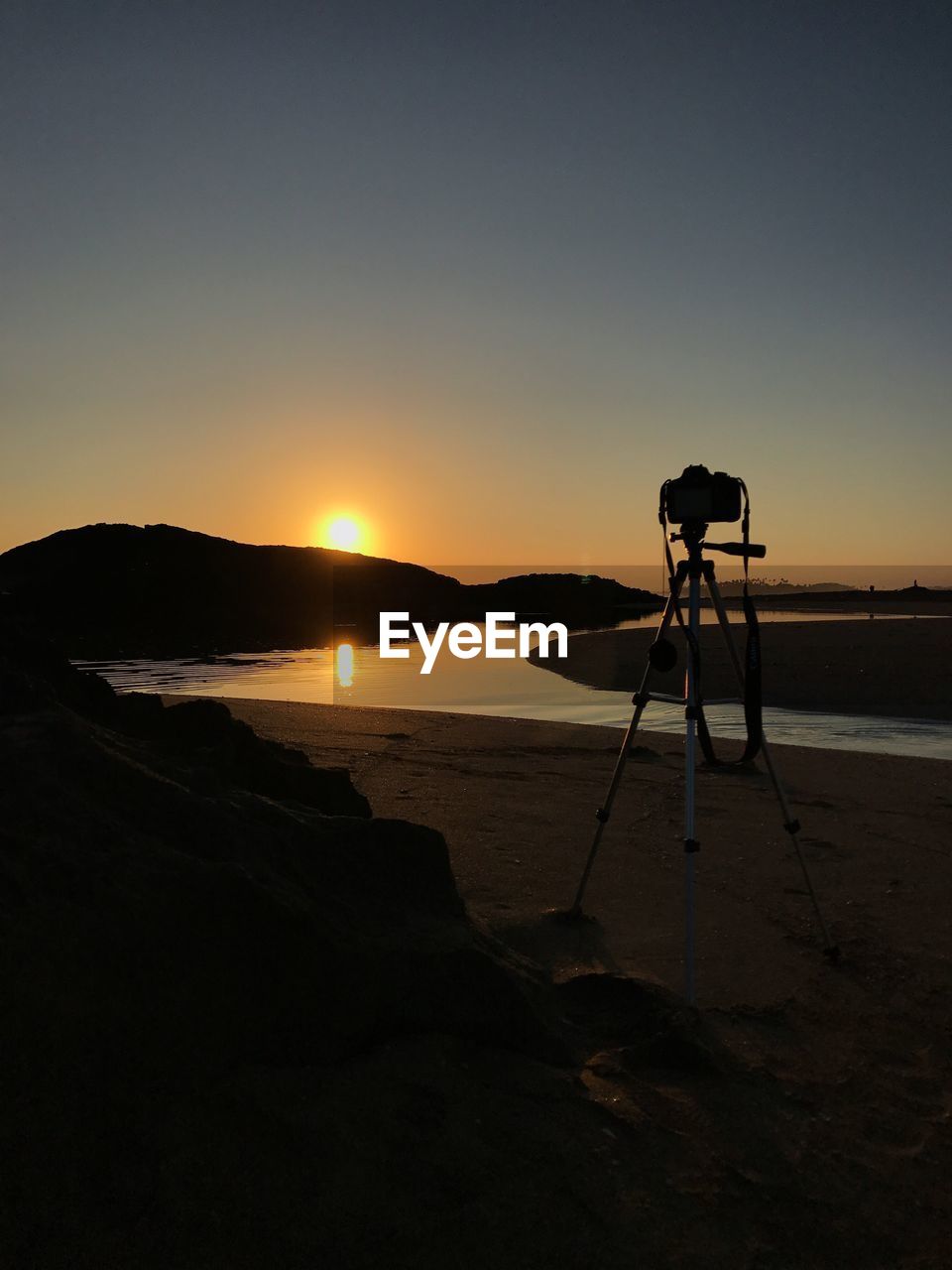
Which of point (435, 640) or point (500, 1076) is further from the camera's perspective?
point (435, 640)

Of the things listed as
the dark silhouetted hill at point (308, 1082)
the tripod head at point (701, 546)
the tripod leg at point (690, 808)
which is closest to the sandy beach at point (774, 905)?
the dark silhouetted hill at point (308, 1082)

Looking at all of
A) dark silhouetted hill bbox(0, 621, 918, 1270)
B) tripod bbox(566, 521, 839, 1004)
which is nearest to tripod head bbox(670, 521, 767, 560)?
tripod bbox(566, 521, 839, 1004)

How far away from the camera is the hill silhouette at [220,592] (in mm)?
57562

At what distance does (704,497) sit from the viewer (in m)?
4.36

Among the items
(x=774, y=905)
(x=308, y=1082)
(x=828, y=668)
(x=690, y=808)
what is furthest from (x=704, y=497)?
(x=828, y=668)

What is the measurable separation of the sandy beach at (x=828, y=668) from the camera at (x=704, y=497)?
13024mm

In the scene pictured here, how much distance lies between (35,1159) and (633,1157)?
1761 mm

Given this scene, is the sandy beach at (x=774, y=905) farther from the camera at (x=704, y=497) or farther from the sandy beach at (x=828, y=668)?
the sandy beach at (x=828, y=668)

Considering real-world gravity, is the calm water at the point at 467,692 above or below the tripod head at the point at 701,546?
below

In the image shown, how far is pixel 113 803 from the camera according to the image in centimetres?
312

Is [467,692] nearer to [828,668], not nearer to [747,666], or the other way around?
[828,668]

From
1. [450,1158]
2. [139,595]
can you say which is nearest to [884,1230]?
[450,1158]

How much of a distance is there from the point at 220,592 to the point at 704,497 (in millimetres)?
78356

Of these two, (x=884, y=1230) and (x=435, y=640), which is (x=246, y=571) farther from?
(x=884, y=1230)
